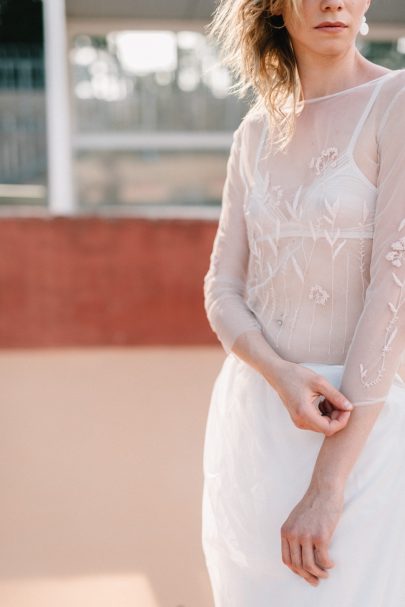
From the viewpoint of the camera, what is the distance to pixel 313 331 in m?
1.24

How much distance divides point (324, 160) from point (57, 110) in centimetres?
407

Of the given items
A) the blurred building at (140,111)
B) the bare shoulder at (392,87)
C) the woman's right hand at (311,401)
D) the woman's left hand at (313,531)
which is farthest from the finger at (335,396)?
the blurred building at (140,111)

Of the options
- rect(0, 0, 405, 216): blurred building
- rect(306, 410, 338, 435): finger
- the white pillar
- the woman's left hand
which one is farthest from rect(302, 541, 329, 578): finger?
rect(0, 0, 405, 216): blurred building

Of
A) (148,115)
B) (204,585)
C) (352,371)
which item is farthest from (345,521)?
(148,115)

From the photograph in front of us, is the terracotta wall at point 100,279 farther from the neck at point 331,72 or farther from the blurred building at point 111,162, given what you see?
the neck at point 331,72

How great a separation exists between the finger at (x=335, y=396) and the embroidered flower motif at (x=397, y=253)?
182 mm

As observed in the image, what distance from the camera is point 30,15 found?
A: 16.2ft

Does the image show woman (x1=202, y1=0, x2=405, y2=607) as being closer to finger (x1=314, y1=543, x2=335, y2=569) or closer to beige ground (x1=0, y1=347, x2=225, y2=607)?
finger (x1=314, y1=543, x2=335, y2=569)

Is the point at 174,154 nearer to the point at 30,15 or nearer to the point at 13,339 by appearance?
the point at 30,15

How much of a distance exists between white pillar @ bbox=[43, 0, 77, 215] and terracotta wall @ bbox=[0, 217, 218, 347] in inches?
39.9

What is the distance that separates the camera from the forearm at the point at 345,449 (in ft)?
3.64

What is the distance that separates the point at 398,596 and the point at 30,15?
177 inches

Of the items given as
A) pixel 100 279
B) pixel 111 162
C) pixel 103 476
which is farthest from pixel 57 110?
pixel 103 476

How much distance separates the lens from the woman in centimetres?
111
